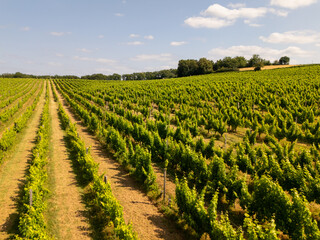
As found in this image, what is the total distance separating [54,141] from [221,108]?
67.3 feet

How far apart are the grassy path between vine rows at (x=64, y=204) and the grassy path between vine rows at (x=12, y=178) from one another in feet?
4.88

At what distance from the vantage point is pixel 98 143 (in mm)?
19266

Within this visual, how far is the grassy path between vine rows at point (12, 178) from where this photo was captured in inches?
348

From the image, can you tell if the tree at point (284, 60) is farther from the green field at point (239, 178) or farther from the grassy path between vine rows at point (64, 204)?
the grassy path between vine rows at point (64, 204)

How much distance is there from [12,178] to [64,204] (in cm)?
483

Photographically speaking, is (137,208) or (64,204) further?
(64,204)

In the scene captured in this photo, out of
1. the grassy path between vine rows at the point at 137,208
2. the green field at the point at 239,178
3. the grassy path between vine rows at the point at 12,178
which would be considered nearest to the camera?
the green field at the point at 239,178

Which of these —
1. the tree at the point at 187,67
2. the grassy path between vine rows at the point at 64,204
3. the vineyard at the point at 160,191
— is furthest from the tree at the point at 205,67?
the grassy path between vine rows at the point at 64,204

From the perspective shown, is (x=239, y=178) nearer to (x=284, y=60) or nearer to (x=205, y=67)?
(x=205, y=67)

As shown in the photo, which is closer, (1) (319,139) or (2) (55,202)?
(2) (55,202)

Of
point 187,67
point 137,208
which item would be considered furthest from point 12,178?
point 187,67

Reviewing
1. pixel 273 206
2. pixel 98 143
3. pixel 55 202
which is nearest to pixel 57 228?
pixel 55 202

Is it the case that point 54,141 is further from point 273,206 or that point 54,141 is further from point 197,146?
point 273,206

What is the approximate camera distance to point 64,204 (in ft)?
33.1
